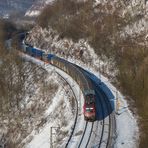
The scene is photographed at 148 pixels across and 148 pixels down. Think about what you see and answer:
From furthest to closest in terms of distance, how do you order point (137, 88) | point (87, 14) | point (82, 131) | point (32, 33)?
point (32, 33) < point (87, 14) < point (137, 88) < point (82, 131)

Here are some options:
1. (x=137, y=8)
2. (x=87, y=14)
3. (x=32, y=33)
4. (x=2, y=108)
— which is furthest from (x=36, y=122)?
(x=32, y=33)

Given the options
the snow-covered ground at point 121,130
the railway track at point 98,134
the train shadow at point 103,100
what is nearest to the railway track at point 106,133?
the railway track at point 98,134

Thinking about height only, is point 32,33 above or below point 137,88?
above

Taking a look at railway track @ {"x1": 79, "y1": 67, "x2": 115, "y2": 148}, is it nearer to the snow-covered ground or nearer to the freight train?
the snow-covered ground

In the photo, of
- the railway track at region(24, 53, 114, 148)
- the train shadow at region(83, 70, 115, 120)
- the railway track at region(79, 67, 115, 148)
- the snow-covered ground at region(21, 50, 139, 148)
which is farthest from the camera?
the train shadow at region(83, 70, 115, 120)

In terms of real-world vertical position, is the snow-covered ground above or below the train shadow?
below

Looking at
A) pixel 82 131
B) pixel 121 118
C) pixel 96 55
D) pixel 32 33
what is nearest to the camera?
pixel 82 131

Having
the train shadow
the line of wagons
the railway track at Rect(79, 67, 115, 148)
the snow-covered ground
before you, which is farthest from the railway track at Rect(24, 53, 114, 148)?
the line of wagons

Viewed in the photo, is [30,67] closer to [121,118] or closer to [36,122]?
[36,122]
